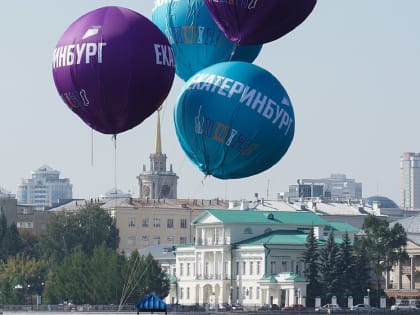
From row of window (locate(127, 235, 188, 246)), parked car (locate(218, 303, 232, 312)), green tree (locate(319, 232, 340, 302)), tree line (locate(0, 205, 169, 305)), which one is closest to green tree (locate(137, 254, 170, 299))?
tree line (locate(0, 205, 169, 305))

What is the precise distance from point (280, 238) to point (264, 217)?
542 cm

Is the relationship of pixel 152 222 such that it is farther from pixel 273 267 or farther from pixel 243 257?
pixel 273 267

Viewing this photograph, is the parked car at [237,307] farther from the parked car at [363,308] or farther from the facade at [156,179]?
the facade at [156,179]

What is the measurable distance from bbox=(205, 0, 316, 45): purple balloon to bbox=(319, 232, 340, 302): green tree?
70048 millimetres

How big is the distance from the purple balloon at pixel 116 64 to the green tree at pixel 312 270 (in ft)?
230

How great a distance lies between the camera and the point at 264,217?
12044cm

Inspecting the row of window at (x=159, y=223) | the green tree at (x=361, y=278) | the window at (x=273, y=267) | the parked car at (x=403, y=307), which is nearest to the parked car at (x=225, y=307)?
the window at (x=273, y=267)

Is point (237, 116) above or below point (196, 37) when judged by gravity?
below

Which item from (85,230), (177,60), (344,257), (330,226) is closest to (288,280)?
(344,257)

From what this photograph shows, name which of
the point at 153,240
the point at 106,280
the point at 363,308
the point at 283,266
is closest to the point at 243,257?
the point at 283,266

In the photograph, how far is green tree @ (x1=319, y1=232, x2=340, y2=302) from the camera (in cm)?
10388

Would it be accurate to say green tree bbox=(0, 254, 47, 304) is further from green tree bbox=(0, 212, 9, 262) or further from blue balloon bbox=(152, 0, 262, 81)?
blue balloon bbox=(152, 0, 262, 81)

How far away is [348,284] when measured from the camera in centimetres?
10400

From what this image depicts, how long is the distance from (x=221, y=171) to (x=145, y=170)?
151 meters
